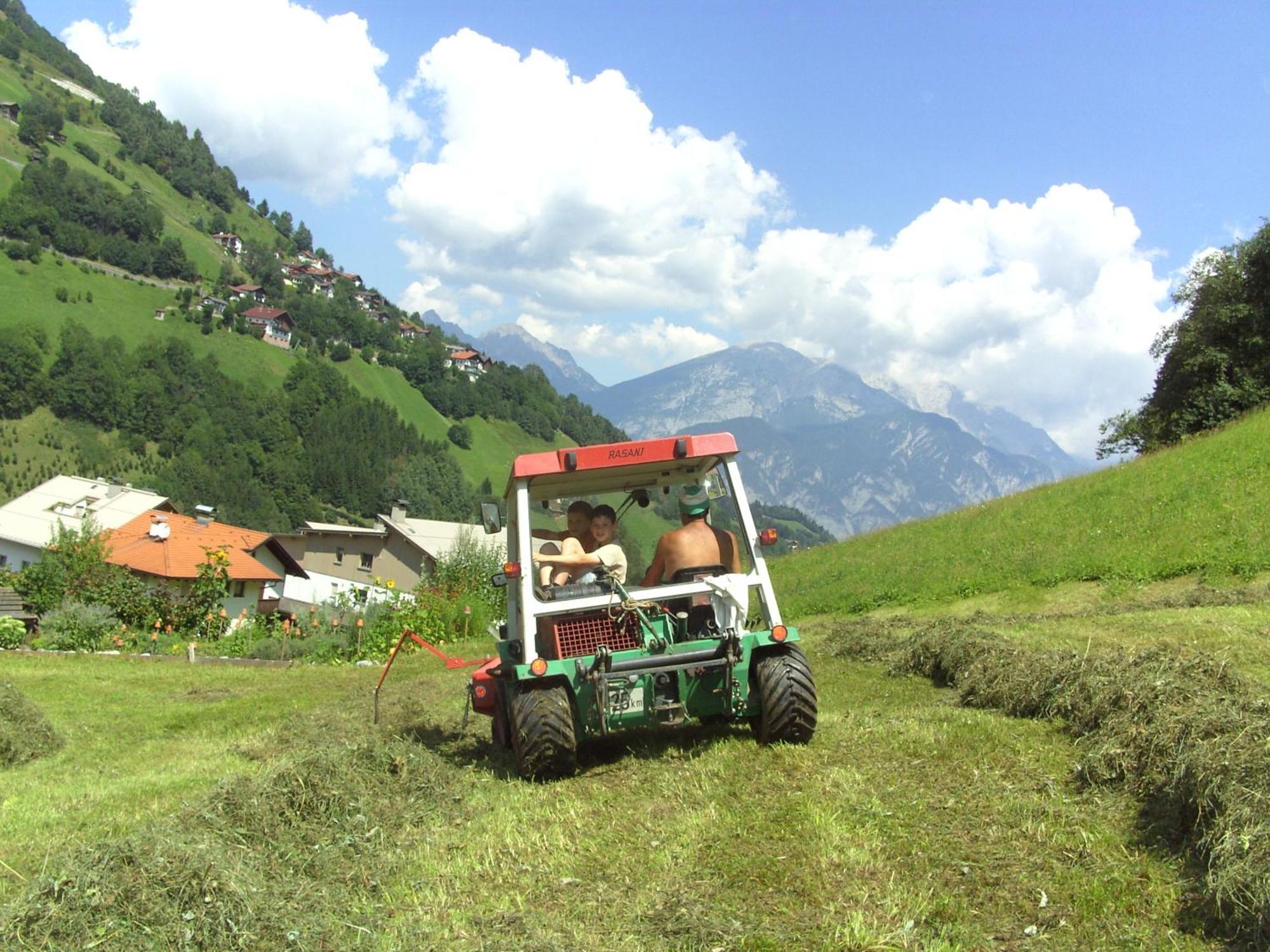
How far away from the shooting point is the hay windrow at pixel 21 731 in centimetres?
931

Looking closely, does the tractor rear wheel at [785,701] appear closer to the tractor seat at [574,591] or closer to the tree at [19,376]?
the tractor seat at [574,591]

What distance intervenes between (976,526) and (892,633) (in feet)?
39.5

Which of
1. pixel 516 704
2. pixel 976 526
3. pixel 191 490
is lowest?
pixel 516 704

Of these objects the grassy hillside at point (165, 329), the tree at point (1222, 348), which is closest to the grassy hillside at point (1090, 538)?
the tree at point (1222, 348)

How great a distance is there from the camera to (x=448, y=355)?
650ft

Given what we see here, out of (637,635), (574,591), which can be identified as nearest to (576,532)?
(574,591)

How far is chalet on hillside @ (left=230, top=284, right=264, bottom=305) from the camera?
180 metres

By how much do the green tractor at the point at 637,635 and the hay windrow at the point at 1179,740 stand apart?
2.01m

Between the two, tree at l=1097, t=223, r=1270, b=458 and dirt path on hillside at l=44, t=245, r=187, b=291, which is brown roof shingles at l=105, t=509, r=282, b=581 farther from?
dirt path on hillside at l=44, t=245, r=187, b=291

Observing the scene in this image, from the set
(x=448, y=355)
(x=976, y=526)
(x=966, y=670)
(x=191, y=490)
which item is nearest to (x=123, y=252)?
(x=448, y=355)

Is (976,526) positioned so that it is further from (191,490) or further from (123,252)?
(123,252)

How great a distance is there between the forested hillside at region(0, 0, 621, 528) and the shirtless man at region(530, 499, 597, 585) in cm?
11185

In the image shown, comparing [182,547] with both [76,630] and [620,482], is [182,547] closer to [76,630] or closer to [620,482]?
[76,630]

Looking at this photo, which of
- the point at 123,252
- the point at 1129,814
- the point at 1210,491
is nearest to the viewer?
the point at 1129,814
